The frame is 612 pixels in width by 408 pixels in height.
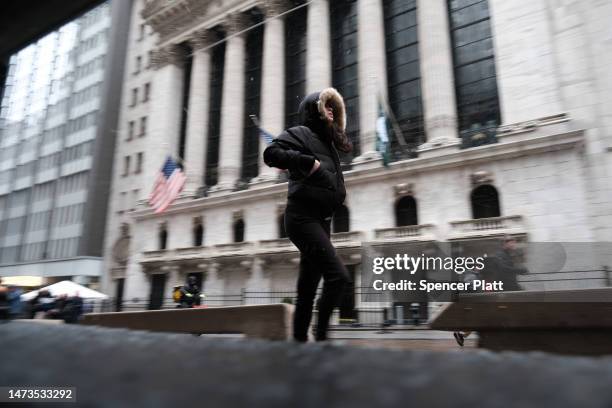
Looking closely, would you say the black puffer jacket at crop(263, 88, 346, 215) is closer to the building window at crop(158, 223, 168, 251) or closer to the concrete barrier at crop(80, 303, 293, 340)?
the concrete barrier at crop(80, 303, 293, 340)

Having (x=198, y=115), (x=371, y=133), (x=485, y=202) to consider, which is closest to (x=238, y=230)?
(x=198, y=115)

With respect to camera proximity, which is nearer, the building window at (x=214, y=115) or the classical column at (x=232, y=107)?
the classical column at (x=232, y=107)

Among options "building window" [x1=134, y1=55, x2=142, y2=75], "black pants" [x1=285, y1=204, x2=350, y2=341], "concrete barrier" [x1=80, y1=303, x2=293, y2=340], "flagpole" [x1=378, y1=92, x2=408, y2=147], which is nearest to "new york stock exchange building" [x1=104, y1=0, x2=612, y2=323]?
"flagpole" [x1=378, y1=92, x2=408, y2=147]

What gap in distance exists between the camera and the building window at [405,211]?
19750mm

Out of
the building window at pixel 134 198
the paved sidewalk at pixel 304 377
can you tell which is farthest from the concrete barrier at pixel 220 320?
the building window at pixel 134 198

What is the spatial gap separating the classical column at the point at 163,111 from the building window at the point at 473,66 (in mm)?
21043

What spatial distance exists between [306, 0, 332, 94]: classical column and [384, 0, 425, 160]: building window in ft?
12.2

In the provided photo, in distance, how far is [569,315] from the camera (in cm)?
268

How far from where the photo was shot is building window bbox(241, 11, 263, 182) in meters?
27.4

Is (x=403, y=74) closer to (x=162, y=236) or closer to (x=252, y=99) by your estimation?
(x=252, y=99)

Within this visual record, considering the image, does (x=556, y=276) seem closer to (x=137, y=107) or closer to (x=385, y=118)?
(x=385, y=118)

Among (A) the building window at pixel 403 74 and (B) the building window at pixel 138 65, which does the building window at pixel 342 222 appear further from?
(B) the building window at pixel 138 65

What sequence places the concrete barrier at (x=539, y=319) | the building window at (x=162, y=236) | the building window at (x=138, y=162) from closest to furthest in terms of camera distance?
the concrete barrier at (x=539, y=319), the building window at (x=162, y=236), the building window at (x=138, y=162)

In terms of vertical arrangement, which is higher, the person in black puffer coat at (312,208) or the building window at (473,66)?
the building window at (473,66)
